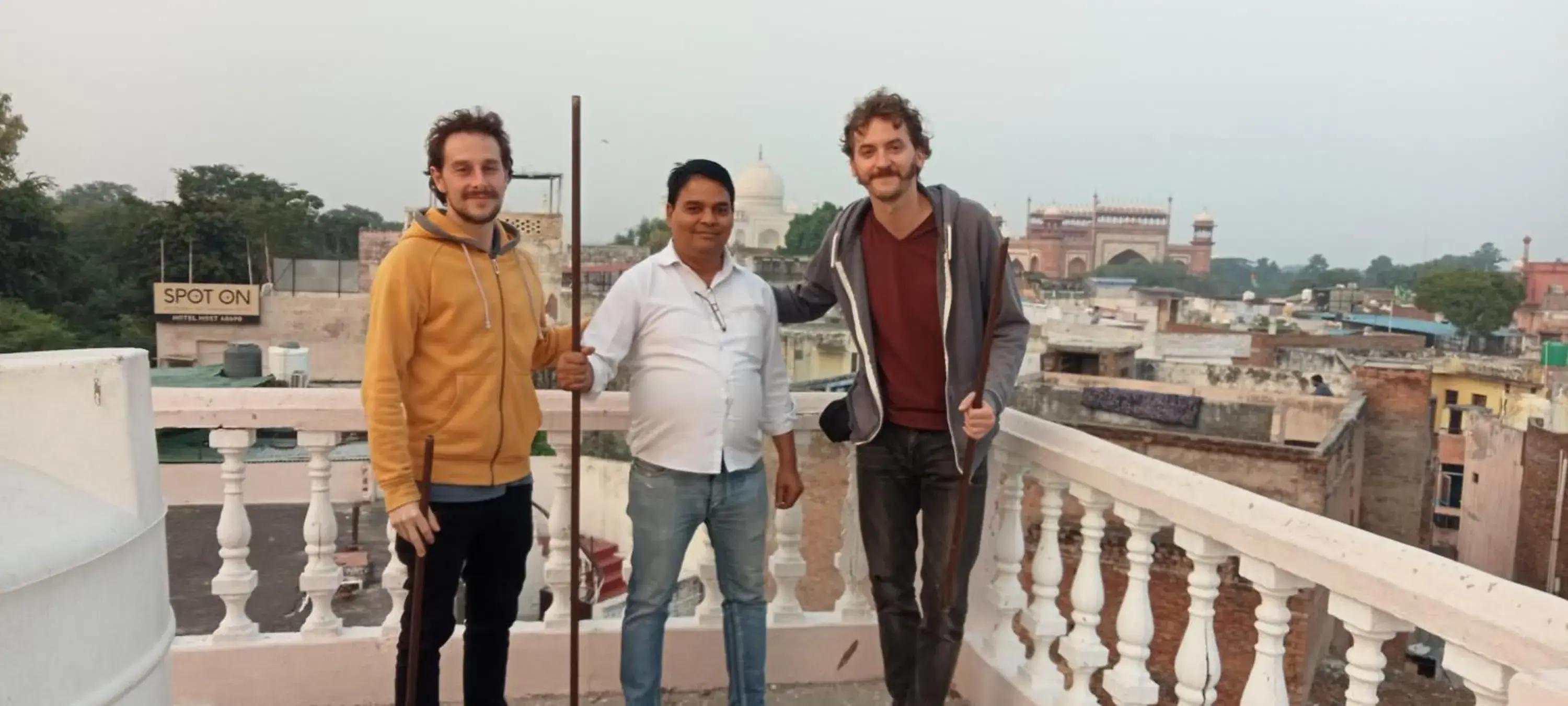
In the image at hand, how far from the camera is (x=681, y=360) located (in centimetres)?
260

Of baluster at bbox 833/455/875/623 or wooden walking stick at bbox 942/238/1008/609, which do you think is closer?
wooden walking stick at bbox 942/238/1008/609

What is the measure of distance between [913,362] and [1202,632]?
91 centimetres

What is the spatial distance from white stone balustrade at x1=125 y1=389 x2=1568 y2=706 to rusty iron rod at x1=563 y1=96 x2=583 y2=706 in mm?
125

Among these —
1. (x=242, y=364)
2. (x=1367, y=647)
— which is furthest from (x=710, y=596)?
(x=242, y=364)

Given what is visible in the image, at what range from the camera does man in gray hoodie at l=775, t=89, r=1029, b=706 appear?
2523mm

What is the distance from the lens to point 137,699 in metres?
1.56

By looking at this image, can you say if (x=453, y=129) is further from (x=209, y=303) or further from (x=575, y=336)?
(x=209, y=303)

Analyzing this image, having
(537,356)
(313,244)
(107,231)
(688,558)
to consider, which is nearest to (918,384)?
(537,356)

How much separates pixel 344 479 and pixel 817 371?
16.6m

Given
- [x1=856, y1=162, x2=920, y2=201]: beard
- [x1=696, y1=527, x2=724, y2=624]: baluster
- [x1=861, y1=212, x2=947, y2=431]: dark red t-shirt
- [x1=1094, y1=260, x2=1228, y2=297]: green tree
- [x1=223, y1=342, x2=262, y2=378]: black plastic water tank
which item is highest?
[x1=1094, y1=260, x2=1228, y2=297]: green tree

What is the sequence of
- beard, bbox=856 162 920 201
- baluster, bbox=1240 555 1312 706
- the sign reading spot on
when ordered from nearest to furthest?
baluster, bbox=1240 555 1312 706, beard, bbox=856 162 920 201, the sign reading spot on

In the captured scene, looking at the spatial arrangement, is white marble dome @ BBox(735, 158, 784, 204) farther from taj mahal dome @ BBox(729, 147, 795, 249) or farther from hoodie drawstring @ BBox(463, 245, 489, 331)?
hoodie drawstring @ BBox(463, 245, 489, 331)

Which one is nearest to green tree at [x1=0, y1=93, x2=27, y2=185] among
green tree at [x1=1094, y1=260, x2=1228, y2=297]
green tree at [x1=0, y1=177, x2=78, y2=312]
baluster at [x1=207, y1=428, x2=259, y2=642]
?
green tree at [x1=0, y1=177, x2=78, y2=312]

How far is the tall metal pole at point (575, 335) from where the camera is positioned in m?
2.47
